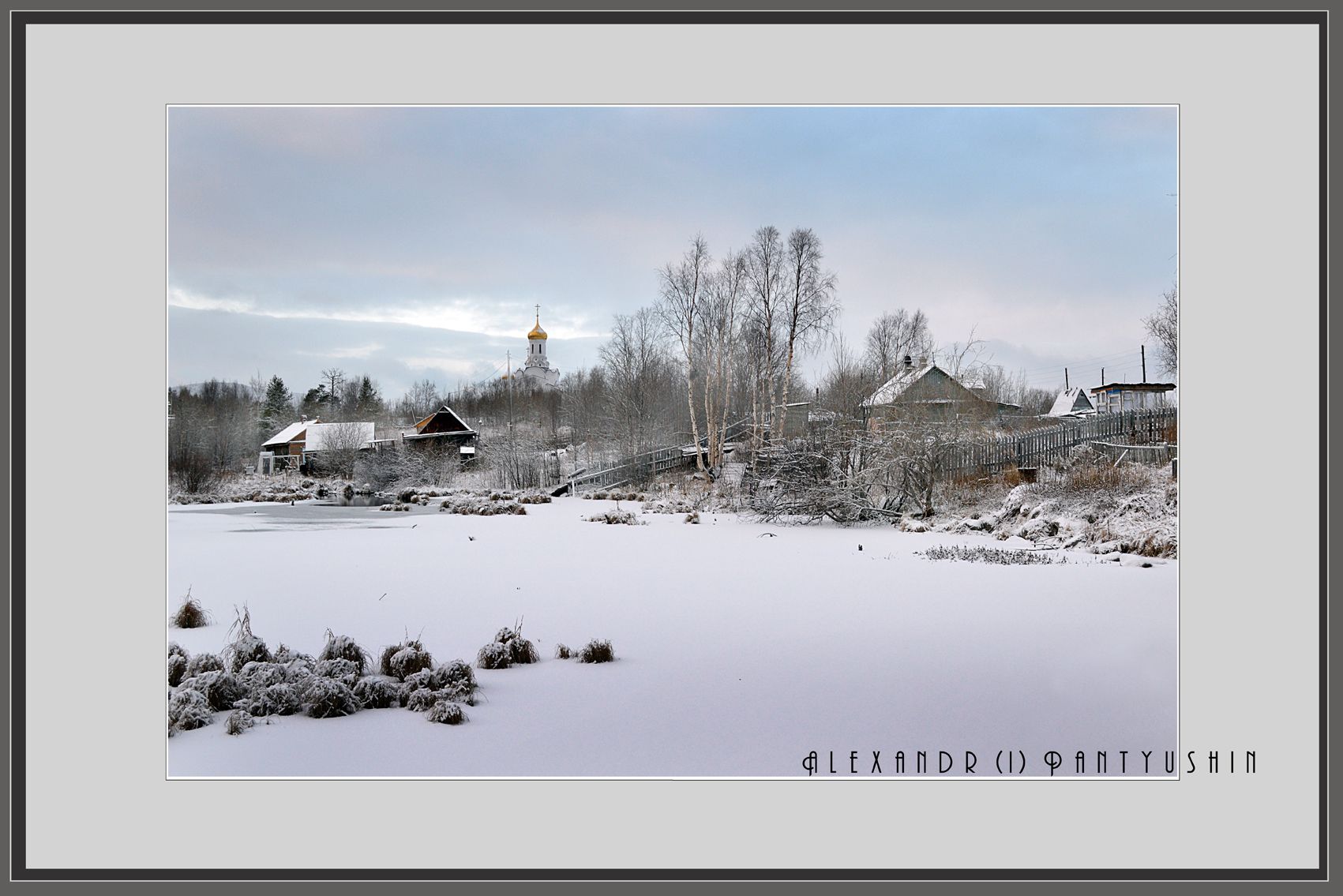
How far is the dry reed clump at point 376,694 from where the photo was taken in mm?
3021

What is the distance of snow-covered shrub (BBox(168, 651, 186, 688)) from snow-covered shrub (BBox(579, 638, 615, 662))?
73.4 inches

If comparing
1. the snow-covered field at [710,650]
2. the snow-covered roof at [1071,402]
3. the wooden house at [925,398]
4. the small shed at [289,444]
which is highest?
the snow-covered roof at [1071,402]

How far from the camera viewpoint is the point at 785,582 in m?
5.75

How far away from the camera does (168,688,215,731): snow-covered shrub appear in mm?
2809

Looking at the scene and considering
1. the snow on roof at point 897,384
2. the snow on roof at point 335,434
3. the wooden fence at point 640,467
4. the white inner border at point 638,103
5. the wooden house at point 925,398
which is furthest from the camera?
the wooden fence at point 640,467

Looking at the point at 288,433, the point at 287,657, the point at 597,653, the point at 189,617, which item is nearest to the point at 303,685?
the point at 287,657

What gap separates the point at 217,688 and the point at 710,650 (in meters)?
A: 2.30

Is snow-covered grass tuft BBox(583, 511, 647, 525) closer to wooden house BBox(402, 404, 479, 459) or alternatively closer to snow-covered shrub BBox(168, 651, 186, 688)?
snow-covered shrub BBox(168, 651, 186, 688)

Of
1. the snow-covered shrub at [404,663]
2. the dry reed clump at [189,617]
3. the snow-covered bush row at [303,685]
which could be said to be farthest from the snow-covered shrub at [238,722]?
the dry reed clump at [189,617]

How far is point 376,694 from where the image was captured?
3035 millimetres

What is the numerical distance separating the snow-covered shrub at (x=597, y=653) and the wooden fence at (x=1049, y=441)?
8.34m

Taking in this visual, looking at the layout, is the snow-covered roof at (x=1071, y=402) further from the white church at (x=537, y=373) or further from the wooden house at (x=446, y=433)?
the wooden house at (x=446, y=433)

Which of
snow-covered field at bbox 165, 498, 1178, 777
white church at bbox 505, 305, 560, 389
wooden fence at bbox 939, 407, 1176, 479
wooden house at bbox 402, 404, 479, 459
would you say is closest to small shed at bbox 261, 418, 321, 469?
wooden house at bbox 402, 404, 479, 459

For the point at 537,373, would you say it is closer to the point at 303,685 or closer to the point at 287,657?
the point at 287,657
